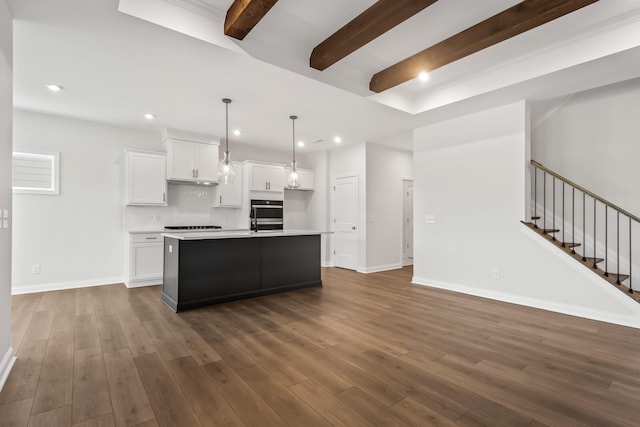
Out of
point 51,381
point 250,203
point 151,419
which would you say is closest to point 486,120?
point 250,203

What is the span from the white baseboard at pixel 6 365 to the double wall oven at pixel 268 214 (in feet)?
14.4

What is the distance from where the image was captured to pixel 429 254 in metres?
5.46

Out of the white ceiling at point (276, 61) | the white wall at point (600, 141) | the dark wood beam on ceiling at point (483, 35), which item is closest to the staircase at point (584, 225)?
the white wall at point (600, 141)

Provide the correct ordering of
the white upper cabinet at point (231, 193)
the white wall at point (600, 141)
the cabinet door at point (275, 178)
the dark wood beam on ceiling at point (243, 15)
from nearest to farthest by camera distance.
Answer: the dark wood beam on ceiling at point (243, 15) → the white wall at point (600, 141) → the white upper cabinet at point (231, 193) → the cabinet door at point (275, 178)

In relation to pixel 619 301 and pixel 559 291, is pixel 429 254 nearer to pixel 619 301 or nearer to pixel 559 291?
pixel 559 291

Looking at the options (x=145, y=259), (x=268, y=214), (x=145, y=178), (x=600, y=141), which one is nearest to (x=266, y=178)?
(x=268, y=214)

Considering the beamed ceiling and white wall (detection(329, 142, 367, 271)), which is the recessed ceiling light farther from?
white wall (detection(329, 142, 367, 271))

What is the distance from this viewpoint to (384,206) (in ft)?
23.0

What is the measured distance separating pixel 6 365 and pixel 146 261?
307 centimetres

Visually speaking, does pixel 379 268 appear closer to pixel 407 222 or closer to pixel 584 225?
pixel 407 222

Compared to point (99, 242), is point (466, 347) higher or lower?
lower

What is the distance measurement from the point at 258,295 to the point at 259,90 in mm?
2877

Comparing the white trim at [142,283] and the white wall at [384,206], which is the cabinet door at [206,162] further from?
the white wall at [384,206]

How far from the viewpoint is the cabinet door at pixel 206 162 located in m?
6.02
